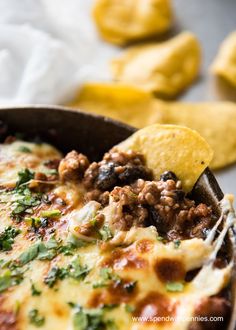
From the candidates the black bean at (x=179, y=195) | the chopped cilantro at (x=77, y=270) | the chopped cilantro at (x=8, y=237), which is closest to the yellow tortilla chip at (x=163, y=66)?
the black bean at (x=179, y=195)

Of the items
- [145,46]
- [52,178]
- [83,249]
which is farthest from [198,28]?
[83,249]

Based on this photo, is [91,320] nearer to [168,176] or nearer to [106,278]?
[106,278]

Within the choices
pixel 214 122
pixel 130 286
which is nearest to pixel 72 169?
pixel 130 286

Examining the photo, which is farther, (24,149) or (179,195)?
(24,149)

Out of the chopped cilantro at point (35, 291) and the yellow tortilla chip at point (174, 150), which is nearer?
the chopped cilantro at point (35, 291)

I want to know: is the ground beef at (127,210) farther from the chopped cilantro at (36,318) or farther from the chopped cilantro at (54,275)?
the chopped cilantro at (36,318)

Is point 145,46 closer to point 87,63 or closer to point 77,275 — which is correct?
point 87,63
